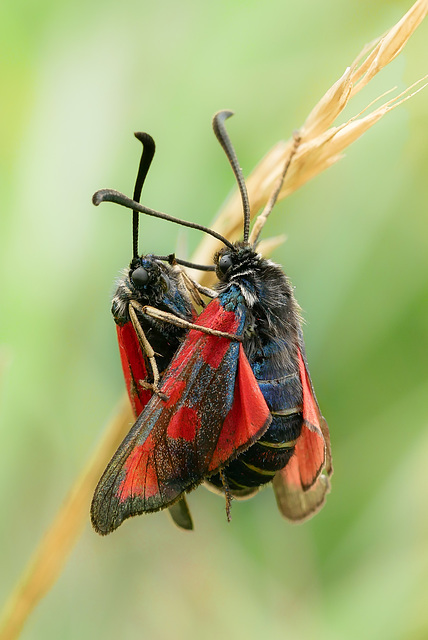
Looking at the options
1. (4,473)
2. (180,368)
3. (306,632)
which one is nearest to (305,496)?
(306,632)

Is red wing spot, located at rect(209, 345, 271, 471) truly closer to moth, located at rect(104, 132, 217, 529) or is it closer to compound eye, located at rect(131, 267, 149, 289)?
moth, located at rect(104, 132, 217, 529)

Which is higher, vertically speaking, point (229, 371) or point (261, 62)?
point (261, 62)

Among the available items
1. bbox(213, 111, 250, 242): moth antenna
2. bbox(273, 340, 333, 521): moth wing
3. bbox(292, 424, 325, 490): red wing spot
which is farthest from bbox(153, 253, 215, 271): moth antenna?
bbox(292, 424, 325, 490): red wing spot

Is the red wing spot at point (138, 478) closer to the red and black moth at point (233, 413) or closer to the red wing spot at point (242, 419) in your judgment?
the red and black moth at point (233, 413)

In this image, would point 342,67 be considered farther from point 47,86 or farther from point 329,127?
point 47,86

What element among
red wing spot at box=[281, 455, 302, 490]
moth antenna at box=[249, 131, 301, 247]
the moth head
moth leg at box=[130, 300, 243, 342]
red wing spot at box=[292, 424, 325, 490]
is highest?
moth antenna at box=[249, 131, 301, 247]

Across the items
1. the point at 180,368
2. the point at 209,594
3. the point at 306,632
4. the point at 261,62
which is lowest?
the point at 209,594
